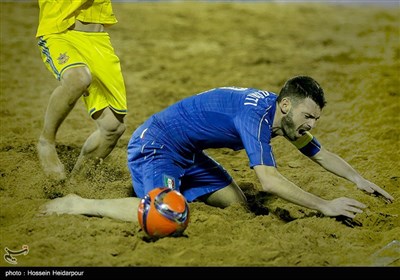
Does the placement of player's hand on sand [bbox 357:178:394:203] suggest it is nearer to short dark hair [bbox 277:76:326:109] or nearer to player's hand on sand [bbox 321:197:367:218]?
player's hand on sand [bbox 321:197:367:218]

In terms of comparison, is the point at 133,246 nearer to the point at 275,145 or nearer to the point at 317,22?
the point at 275,145

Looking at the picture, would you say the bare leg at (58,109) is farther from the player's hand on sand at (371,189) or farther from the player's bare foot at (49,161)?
the player's hand on sand at (371,189)

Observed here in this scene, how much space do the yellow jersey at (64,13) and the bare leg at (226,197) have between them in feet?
6.23

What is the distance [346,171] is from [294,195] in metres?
0.99

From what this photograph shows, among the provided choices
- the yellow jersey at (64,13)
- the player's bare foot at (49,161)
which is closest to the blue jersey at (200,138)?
the player's bare foot at (49,161)

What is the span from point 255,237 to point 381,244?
3.06ft

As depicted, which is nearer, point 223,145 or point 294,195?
point 294,195

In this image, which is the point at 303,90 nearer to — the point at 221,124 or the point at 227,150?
the point at 221,124

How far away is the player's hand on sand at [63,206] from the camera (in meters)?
5.21

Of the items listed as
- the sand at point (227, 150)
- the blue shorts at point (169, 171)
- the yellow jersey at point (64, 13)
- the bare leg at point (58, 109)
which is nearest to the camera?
the sand at point (227, 150)

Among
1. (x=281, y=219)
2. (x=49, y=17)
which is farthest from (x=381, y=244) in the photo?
(x=49, y=17)

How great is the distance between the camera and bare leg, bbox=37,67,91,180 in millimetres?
5707

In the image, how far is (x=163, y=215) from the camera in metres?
4.74

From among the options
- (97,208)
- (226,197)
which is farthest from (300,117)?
(97,208)
